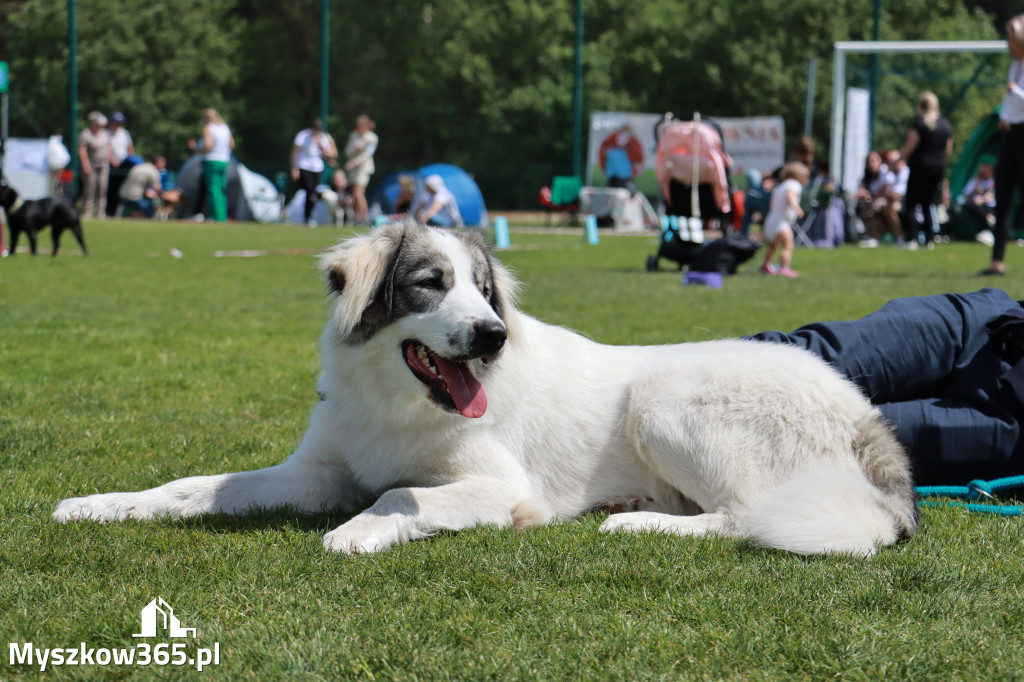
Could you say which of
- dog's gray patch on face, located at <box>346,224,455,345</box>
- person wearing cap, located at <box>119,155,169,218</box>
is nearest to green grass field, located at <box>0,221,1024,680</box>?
dog's gray patch on face, located at <box>346,224,455,345</box>

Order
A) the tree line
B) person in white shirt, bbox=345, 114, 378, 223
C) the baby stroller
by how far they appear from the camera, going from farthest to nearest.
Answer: the tree line → person in white shirt, bbox=345, 114, 378, 223 → the baby stroller

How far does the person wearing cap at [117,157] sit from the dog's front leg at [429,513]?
29.0m

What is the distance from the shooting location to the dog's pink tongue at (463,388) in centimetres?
386

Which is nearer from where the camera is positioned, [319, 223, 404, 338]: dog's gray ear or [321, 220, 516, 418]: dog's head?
[321, 220, 516, 418]: dog's head

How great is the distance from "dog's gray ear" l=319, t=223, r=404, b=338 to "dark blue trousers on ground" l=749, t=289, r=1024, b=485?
6.02 ft

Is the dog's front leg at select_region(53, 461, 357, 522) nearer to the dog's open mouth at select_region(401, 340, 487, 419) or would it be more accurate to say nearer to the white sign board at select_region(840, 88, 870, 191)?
the dog's open mouth at select_region(401, 340, 487, 419)

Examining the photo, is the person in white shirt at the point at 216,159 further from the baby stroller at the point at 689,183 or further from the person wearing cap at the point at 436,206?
the baby stroller at the point at 689,183

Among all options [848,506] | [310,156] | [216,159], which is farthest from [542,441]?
[216,159]

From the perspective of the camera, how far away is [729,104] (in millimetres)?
46156

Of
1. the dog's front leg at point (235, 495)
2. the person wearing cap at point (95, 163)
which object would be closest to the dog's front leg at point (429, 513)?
the dog's front leg at point (235, 495)

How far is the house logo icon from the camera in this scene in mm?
2789

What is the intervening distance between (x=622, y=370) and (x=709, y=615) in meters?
1.51

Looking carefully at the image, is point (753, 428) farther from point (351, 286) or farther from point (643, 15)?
point (643, 15)

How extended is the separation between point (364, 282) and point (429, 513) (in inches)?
35.4
